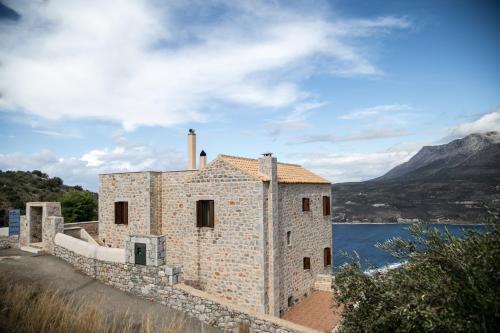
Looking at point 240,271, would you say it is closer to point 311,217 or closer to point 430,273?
point 311,217

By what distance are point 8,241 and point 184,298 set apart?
43.8ft

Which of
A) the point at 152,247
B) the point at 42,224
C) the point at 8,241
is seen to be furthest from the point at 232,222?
the point at 8,241

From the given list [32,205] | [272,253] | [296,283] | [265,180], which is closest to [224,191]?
[265,180]

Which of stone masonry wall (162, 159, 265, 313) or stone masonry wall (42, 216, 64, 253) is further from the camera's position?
stone masonry wall (42, 216, 64, 253)

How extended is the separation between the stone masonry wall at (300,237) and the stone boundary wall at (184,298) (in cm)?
414

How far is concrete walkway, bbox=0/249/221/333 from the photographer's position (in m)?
9.70

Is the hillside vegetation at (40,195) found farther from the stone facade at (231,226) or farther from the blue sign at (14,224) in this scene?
the stone facade at (231,226)

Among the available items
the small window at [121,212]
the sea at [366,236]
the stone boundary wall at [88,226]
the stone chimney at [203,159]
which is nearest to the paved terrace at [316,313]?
the stone chimney at [203,159]

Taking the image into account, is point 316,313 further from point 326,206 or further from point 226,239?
point 326,206

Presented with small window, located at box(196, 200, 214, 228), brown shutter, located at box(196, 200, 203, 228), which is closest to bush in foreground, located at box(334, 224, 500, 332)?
small window, located at box(196, 200, 214, 228)

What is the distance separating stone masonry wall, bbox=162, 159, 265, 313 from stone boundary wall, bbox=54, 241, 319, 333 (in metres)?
2.73

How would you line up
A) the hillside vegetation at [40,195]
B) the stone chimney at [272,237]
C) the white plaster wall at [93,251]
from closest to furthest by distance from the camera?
the white plaster wall at [93,251] → the stone chimney at [272,237] → the hillside vegetation at [40,195]

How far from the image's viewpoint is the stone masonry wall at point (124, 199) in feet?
51.1

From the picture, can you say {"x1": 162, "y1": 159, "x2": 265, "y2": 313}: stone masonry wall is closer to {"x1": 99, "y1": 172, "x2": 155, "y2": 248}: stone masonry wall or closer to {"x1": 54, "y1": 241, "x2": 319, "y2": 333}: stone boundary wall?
{"x1": 99, "y1": 172, "x2": 155, "y2": 248}: stone masonry wall
